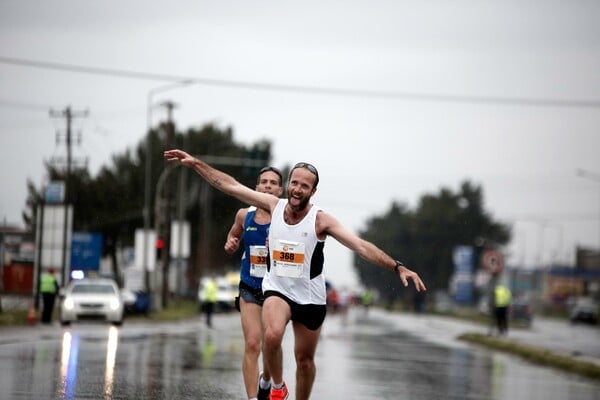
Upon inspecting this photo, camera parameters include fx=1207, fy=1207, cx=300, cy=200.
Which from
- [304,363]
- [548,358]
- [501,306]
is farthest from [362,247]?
[501,306]

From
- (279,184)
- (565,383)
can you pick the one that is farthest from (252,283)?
(565,383)

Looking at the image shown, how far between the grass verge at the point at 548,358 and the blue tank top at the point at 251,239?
11.3 metres

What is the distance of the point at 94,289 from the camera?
34750 millimetres

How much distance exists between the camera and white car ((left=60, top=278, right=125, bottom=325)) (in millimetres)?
33375

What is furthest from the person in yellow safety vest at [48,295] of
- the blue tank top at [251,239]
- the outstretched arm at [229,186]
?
the outstretched arm at [229,186]

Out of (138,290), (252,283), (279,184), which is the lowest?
(138,290)

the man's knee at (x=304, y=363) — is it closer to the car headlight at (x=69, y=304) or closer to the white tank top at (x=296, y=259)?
the white tank top at (x=296, y=259)

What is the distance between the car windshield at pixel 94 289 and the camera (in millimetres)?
34469

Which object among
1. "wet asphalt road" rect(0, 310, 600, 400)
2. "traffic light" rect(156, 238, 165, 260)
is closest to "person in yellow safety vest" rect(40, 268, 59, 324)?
"wet asphalt road" rect(0, 310, 600, 400)

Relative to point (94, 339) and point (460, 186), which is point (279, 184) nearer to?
point (94, 339)

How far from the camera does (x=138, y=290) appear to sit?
4806 cm

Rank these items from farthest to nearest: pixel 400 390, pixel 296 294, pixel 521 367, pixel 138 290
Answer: pixel 138 290 → pixel 521 367 → pixel 400 390 → pixel 296 294

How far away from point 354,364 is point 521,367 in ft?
14.6

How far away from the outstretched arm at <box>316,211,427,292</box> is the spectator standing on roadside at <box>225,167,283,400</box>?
1.29 meters
